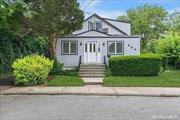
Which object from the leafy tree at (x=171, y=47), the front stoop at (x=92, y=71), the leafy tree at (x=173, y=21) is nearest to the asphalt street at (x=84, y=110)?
the front stoop at (x=92, y=71)

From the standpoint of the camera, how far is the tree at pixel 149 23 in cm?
6708

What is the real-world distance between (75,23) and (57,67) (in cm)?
342

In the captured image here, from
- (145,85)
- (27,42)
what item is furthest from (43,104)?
(27,42)

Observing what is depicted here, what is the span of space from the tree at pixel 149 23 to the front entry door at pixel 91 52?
3258cm

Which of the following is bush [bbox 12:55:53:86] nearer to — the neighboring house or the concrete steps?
the concrete steps

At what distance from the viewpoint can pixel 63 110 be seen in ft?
39.7

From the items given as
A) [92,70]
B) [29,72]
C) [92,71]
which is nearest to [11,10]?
[29,72]

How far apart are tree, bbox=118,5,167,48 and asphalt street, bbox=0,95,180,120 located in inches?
2081

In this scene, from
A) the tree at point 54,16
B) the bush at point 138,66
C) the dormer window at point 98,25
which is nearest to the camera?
the tree at point 54,16

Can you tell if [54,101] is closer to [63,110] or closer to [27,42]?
[63,110]

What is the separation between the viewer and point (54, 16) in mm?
26203

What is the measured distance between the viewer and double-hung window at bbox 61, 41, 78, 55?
3522cm

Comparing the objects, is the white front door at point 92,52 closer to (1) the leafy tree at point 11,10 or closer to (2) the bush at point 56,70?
(2) the bush at point 56,70

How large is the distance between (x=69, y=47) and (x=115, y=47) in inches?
158
